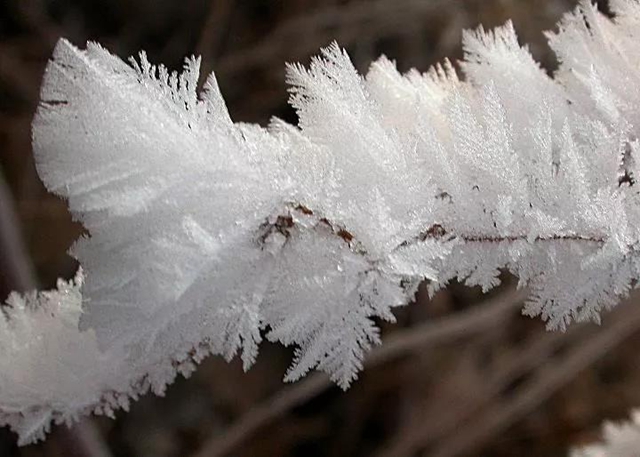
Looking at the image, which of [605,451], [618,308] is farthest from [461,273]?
[618,308]

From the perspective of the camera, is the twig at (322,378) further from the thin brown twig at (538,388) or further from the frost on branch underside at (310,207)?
the frost on branch underside at (310,207)

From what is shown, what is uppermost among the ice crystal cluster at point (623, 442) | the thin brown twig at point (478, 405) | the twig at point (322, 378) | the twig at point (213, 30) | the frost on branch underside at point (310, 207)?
the twig at point (213, 30)

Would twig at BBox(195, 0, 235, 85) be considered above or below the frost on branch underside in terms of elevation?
above

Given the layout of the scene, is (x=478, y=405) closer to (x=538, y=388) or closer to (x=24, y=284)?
(x=538, y=388)

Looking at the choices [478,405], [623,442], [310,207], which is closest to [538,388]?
[478,405]

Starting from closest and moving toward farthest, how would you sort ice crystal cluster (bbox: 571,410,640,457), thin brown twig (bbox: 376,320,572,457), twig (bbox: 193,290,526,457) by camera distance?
ice crystal cluster (bbox: 571,410,640,457) → twig (bbox: 193,290,526,457) → thin brown twig (bbox: 376,320,572,457)

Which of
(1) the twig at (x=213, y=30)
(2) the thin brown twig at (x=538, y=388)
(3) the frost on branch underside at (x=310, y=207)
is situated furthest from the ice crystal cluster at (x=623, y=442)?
(1) the twig at (x=213, y=30)

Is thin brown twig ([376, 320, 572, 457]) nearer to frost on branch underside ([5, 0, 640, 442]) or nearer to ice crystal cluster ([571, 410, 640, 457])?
ice crystal cluster ([571, 410, 640, 457])

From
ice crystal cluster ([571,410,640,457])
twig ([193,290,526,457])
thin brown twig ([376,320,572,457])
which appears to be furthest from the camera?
thin brown twig ([376,320,572,457])

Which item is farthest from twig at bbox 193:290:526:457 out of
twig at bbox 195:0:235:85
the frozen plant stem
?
twig at bbox 195:0:235:85
